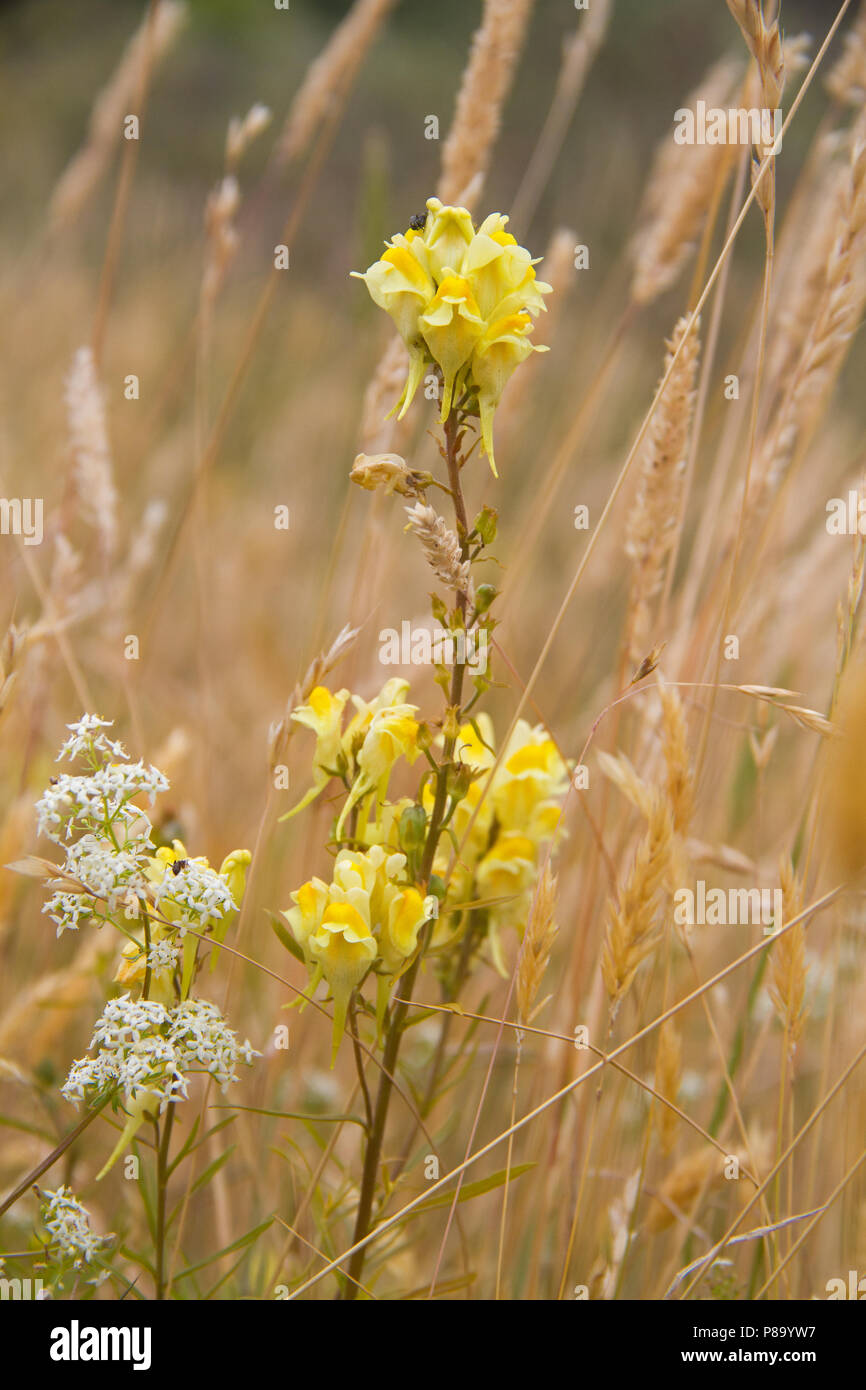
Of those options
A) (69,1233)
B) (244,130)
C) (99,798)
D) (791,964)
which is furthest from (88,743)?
(244,130)

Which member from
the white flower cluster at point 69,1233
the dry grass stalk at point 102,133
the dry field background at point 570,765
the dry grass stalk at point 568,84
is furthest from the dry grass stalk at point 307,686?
the dry grass stalk at point 102,133

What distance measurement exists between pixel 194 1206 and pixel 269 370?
2.94 metres

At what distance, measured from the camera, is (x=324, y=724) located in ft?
1.85

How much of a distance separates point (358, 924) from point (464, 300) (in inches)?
11.3

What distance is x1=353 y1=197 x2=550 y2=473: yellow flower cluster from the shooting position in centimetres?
49

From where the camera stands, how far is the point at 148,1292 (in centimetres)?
82

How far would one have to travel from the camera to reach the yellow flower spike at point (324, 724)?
0.56m

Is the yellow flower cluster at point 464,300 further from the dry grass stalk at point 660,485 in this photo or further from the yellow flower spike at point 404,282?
the dry grass stalk at point 660,485

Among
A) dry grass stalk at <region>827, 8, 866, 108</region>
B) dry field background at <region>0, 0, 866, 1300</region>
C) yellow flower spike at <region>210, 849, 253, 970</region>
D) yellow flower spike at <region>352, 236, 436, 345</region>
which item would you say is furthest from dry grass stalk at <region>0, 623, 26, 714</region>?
dry grass stalk at <region>827, 8, 866, 108</region>

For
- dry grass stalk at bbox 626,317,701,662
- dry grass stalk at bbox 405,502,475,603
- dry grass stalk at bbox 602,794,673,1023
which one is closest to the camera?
dry grass stalk at bbox 405,502,475,603

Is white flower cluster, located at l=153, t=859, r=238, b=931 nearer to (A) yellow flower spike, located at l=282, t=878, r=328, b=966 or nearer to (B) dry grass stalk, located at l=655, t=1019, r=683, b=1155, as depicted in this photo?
(A) yellow flower spike, located at l=282, t=878, r=328, b=966

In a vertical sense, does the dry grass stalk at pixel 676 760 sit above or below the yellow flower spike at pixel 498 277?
below

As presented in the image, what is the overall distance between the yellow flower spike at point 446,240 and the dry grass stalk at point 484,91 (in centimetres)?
39

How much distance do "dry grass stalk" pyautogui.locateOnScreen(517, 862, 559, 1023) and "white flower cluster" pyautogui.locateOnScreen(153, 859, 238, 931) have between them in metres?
0.16
